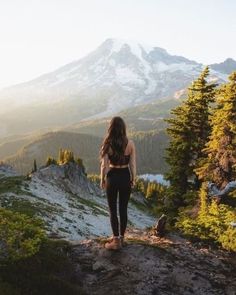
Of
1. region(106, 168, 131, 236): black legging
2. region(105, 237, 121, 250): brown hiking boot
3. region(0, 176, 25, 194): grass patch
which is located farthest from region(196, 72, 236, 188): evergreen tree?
region(0, 176, 25, 194): grass patch

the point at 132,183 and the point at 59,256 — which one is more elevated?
the point at 132,183

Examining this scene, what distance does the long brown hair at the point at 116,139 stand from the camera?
12094 mm

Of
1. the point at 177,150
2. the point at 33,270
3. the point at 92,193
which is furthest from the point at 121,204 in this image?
the point at 92,193

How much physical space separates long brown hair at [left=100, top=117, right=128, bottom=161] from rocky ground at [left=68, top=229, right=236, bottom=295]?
286 centimetres

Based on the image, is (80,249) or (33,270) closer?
(33,270)

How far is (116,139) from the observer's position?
12.3m

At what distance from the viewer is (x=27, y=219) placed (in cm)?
1248

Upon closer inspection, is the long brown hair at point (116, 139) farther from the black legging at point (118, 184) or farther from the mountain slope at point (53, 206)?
the mountain slope at point (53, 206)

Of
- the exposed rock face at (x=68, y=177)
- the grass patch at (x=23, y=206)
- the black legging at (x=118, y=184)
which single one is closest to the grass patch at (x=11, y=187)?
the grass patch at (x=23, y=206)

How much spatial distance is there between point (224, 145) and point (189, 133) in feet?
16.6

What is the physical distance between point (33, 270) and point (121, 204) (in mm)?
3141

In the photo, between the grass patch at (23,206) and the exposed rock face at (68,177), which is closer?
the grass patch at (23,206)

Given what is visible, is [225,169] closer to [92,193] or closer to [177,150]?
[177,150]

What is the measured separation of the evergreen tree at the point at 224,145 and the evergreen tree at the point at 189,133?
3.57 metres
